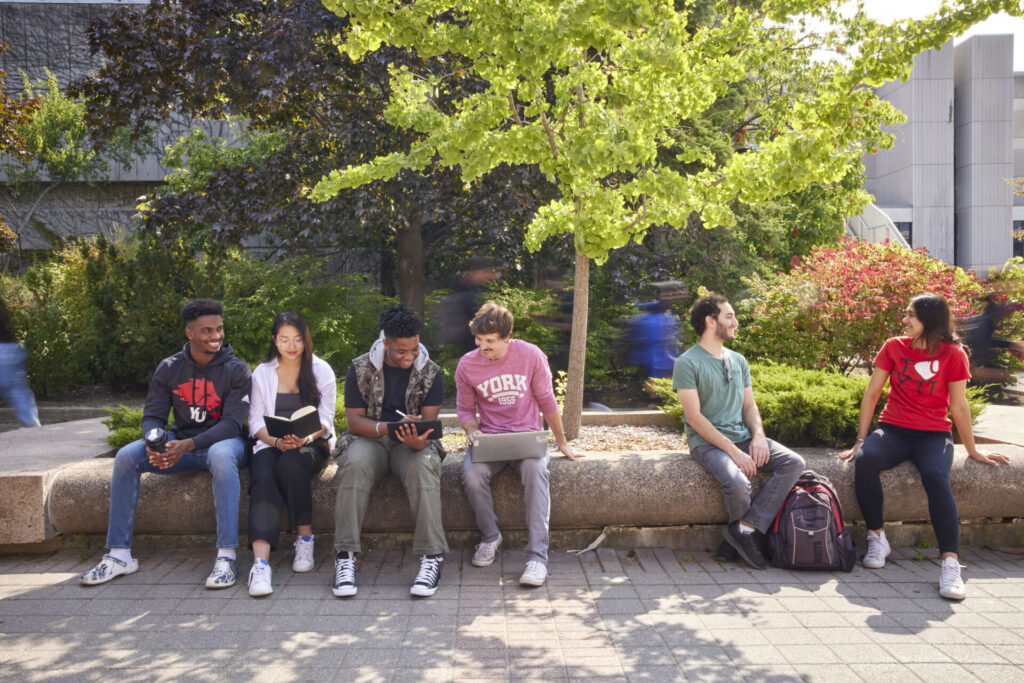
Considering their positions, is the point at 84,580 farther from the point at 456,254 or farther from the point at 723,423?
the point at 456,254

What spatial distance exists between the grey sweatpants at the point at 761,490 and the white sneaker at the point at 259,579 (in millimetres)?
2589

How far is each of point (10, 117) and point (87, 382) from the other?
386 cm

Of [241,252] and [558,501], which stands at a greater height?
[241,252]

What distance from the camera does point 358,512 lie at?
4.44 meters

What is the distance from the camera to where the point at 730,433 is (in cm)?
484

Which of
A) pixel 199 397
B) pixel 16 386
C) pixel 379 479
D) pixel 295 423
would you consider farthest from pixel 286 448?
pixel 16 386

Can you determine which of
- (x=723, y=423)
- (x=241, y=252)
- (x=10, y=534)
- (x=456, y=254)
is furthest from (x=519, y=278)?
(x=10, y=534)

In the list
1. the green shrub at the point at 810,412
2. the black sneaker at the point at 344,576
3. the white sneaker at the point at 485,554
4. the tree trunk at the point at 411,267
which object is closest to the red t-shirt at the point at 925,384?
the green shrub at the point at 810,412

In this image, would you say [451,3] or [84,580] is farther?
[451,3]

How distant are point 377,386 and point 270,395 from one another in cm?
65

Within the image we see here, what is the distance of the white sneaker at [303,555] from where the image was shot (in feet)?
14.7

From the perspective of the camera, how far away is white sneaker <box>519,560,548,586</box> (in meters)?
4.23

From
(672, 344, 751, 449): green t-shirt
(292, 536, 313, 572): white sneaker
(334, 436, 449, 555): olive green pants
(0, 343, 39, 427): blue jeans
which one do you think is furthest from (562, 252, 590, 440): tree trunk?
(0, 343, 39, 427): blue jeans

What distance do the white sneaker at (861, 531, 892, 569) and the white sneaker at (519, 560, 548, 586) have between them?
1.89m
